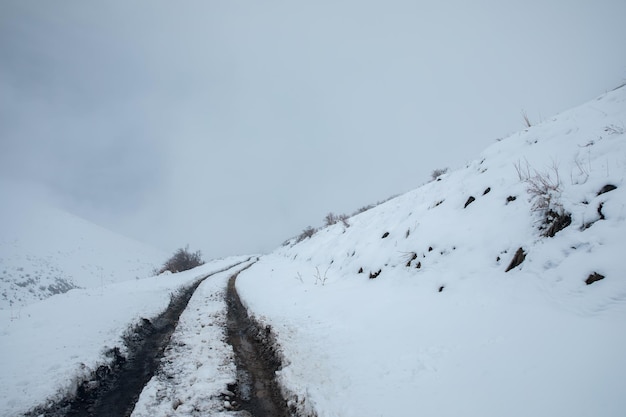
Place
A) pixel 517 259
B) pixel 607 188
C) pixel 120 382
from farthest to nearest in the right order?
pixel 120 382 < pixel 517 259 < pixel 607 188

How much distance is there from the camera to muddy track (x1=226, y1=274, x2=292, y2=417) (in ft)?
15.3

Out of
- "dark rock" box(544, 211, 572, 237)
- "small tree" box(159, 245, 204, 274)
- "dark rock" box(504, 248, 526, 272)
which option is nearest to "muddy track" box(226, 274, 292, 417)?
"dark rock" box(504, 248, 526, 272)

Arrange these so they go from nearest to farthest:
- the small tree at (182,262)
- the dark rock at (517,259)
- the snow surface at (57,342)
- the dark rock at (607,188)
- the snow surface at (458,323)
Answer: the snow surface at (458,323), the snow surface at (57,342), the dark rock at (607,188), the dark rock at (517,259), the small tree at (182,262)

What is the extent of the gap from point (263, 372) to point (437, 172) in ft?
58.9

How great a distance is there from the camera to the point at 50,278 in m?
37.4

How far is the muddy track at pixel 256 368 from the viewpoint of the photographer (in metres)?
4.65

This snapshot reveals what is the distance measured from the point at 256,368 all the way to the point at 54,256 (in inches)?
2283

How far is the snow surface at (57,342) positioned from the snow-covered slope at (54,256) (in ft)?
74.1

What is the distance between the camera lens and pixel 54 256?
1836 inches

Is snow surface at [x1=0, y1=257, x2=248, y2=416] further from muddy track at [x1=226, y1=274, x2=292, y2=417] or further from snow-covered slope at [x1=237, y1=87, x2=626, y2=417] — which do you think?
snow-covered slope at [x1=237, y1=87, x2=626, y2=417]

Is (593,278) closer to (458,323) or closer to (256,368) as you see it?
(458,323)

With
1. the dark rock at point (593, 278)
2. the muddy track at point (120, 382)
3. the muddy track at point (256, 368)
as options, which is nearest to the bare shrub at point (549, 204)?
the dark rock at point (593, 278)

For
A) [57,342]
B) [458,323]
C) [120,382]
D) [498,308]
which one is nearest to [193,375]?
[120,382]

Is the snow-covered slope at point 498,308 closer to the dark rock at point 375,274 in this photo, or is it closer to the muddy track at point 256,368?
the dark rock at point 375,274
